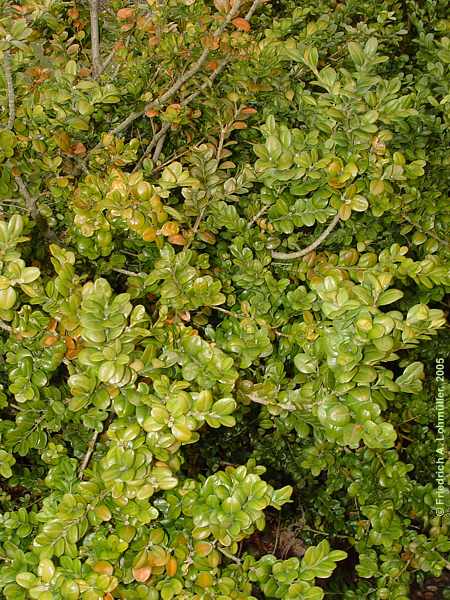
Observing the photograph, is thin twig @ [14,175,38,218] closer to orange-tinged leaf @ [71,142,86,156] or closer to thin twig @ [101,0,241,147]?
orange-tinged leaf @ [71,142,86,156]

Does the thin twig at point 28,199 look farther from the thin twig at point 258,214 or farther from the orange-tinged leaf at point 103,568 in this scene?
the orange-tinged leaf at point 103,568

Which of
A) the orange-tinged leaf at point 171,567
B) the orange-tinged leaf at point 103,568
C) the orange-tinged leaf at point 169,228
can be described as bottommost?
the orange-tinged leaf at point 171,567

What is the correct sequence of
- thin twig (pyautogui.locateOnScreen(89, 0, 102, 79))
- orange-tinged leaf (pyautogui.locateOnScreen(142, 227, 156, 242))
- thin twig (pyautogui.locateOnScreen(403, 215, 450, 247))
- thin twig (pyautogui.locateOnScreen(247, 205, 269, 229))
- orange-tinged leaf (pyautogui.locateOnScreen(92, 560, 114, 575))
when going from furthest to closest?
thin twig (pyautogui.locateOnScreen(89, 0, 102, 79)), thin twig (pyautogui.locateOnScreen(403, 215, 450, 247)), thin twig (pyautogui.locateOnScreen(247, 205, 269, 229)), orange-tinged leaf (pyautogui.locateOnScreen(142, 227, 156, 242)), orange-tinged leaf (pyautogui.locateOnScreen(92, 560, 114, 575))

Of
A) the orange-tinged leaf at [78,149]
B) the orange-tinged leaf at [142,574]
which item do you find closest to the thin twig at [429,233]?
the orange-tinged leaf at [78,149]

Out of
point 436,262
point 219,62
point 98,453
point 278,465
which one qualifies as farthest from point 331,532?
point 219,62

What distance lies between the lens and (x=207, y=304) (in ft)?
4.27

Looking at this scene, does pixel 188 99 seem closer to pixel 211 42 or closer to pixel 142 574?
pixel 211 42

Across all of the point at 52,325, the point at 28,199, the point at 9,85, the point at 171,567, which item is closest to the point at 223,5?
the point at 9,85

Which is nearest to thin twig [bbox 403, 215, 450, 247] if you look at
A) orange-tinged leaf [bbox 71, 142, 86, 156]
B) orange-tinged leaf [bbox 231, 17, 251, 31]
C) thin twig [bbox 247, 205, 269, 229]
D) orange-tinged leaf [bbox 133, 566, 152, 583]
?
thin twig [bbox 247, 205, 269, 229]

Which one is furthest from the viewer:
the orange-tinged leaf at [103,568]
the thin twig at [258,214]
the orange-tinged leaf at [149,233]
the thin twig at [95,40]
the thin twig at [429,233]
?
the thin twig at [95,40]

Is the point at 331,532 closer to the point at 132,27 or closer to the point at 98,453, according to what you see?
the point at 98,453

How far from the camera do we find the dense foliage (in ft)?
3.46

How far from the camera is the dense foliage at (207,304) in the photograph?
106 cm

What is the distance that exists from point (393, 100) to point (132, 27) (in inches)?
36.7
